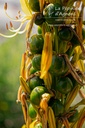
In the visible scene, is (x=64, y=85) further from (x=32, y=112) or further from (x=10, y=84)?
(x=10, y=84)

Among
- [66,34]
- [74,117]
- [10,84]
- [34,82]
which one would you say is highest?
[66,34]

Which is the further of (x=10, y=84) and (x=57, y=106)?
(x=10, y=84)

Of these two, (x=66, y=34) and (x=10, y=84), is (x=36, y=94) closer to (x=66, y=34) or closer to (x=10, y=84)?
(x=66, y=34)

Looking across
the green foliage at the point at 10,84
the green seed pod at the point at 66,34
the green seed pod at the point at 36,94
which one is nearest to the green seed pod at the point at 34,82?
the green seed pod at the point at 36,94

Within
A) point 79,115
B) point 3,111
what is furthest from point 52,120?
point 3,111

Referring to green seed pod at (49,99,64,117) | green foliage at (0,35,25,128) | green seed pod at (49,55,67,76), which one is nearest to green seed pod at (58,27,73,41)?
green seed pod at (49,55,67,76)

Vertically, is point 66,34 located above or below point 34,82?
above

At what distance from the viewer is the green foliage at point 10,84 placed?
3.72 m

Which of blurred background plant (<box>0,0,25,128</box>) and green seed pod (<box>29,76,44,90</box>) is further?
blurred background plant (<box>0,0,25,128</box>)

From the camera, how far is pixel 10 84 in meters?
3.83

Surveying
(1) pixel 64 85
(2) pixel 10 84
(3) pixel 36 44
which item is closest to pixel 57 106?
(1) pixel 64 85

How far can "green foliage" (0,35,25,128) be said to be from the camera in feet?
12.2

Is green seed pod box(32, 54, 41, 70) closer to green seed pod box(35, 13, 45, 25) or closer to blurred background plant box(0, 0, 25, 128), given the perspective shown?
green seed pod box(35, 13, 45, 25)

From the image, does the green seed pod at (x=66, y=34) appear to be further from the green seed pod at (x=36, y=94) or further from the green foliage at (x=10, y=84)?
the green foliage at (x=10, y=84)
